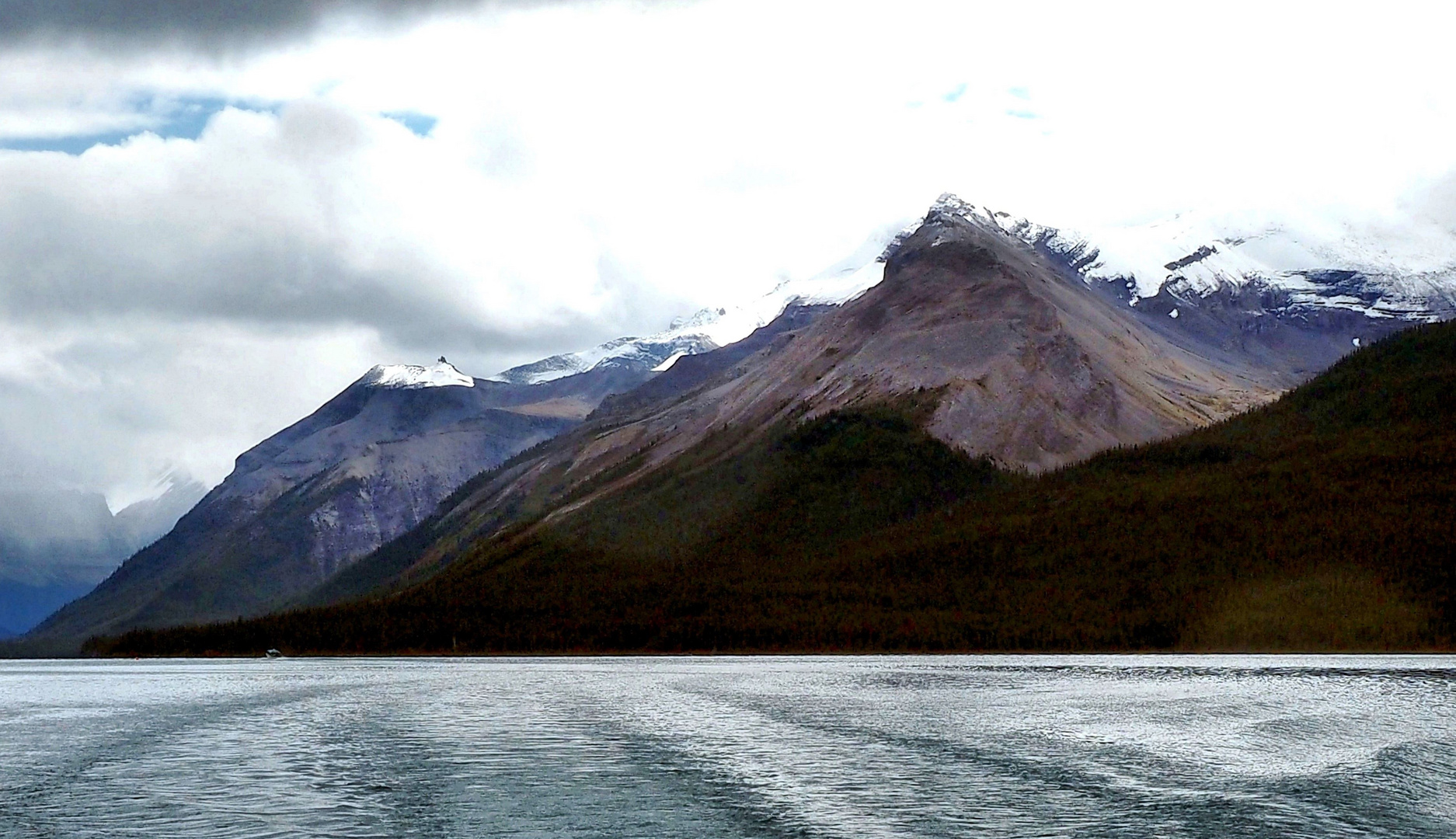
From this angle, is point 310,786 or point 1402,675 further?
point 1402,675

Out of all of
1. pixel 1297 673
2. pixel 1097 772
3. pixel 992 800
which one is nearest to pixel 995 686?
pixel 1297 673

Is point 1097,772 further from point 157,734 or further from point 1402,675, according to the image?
point 1402,675

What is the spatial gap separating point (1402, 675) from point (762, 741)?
11251 cm

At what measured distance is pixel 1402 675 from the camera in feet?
621

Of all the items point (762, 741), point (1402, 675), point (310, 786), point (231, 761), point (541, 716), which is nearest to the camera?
point (310, 786)

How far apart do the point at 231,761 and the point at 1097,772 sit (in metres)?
47.3

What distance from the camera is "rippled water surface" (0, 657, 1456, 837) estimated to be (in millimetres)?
70375

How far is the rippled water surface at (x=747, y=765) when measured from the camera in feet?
231

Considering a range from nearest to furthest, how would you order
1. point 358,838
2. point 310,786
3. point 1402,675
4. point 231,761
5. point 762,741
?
point 358,838
point 310,786
point 231,761
point 762,741
point 1402,675

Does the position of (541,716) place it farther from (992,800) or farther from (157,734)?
(992,800)

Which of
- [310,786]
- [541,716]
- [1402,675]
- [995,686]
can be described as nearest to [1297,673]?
[1402,675]

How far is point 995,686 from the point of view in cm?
17225

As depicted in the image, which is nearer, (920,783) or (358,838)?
(358,838)

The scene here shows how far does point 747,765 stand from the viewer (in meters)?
90.6
